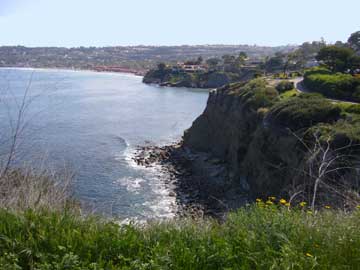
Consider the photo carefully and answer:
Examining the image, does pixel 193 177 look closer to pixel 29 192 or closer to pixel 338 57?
pixel 338 57

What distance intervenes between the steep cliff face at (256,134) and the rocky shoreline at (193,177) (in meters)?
0.78

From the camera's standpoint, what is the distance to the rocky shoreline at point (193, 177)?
79.0 feet

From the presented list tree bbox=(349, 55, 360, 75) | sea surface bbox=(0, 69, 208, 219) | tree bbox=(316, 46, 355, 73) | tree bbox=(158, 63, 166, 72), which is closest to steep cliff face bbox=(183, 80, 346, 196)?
sea surface bbox=(0, 69, 208, 219)

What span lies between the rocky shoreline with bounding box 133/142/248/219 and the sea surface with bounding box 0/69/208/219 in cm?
91

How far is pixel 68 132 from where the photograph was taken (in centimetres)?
4088

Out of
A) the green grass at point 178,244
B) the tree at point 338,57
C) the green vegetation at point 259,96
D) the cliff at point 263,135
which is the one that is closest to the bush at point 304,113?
the cliff at point 263,135

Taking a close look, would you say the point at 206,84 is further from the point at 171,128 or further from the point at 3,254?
the point at 3,254

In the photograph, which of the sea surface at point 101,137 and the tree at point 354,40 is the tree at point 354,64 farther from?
the tree at point 354,40

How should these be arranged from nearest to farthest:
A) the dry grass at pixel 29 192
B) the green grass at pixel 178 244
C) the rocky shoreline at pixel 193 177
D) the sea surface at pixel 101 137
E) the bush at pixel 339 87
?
the green grass at pixel 178 244 < the dry grass at pixel 29 192 < the sea surface at pixel 101 137 < the rocky shoreline at pixel 193 177 < the bush at pixel 339 87

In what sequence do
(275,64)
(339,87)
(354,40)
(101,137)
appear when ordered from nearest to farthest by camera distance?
(339,87) < (101,137) < (354,40) < (275,64)

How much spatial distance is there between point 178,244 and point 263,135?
21.6 m

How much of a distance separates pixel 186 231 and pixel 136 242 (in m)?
0.69

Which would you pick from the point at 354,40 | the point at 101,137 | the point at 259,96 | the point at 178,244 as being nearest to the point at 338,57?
the point at 259,96

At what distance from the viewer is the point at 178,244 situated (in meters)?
Answer: 4.40
